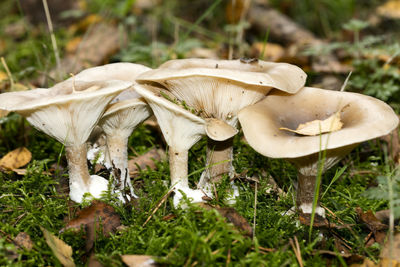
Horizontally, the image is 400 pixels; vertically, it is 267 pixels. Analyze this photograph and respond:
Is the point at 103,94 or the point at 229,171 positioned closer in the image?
the point at 103,94

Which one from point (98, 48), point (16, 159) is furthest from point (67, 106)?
point (98, 48)

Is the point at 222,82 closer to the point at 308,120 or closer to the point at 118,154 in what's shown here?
the point at 308,120

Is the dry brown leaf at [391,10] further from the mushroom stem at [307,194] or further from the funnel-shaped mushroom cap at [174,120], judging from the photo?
the funnel-shaped mushroom cap at [174,120]

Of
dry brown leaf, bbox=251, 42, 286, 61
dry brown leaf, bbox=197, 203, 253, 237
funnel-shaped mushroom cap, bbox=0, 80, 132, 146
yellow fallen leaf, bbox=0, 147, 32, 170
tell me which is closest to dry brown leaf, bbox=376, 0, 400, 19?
dry brown leaf, bbox=251, 42, 286, 61

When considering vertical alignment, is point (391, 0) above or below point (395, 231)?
above

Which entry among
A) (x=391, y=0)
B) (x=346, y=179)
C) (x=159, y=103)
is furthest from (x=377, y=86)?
(x=391, y=0)

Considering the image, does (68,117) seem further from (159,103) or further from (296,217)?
(296,217)

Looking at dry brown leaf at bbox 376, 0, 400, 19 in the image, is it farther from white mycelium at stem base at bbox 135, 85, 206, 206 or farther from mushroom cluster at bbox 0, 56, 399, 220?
white mycelium at stem base at bbox 135, 85, 206, 206
